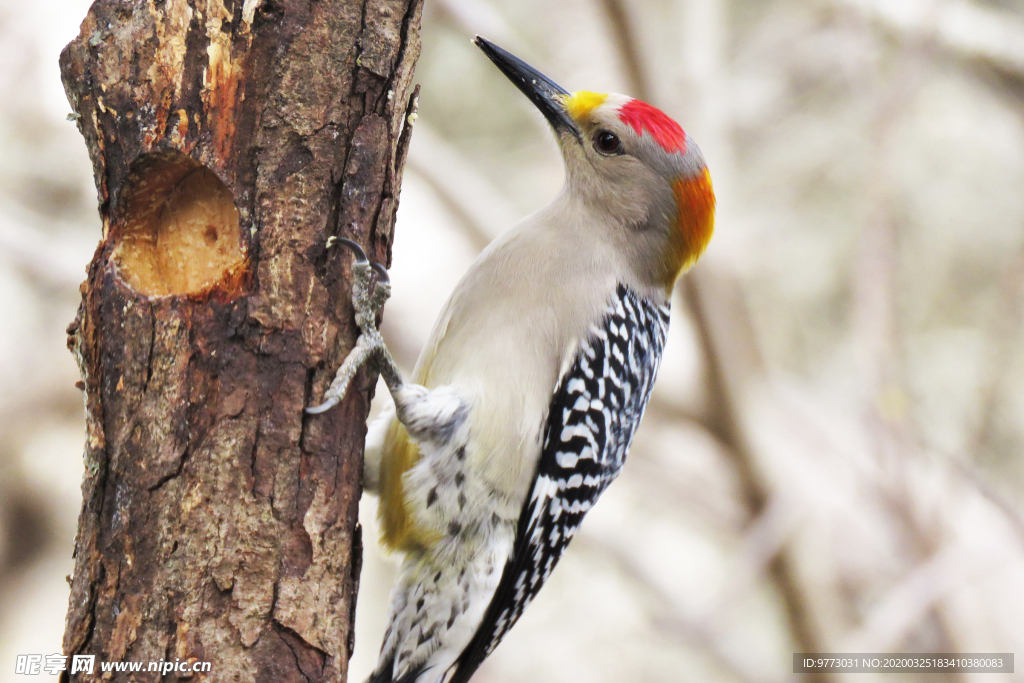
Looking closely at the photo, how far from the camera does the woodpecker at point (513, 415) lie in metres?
2.81

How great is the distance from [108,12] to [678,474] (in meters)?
5.77

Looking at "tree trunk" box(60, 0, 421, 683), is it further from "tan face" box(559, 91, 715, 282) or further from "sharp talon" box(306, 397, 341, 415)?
"tan face" box(559, 91, 715, 282)

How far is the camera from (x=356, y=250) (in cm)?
231

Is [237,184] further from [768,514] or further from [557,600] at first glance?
[557,600]

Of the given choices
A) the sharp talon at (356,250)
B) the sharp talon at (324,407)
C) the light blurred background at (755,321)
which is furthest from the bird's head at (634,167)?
the sharp talon at (324,407)

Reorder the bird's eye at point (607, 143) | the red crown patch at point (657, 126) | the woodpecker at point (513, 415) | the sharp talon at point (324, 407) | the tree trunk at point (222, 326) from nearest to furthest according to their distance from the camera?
the tree trunk at point (222, 326)
the sharp talon at point (324, 407)
the woodpecker at point (513, 415)
the red crown patch at point (657, 126)
the bird's eye at point (607, 143)

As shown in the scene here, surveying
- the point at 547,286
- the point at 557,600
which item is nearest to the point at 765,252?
the point at 557,600

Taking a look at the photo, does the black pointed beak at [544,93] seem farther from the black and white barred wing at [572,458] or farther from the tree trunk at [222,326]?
the tree trunk at [222,326]

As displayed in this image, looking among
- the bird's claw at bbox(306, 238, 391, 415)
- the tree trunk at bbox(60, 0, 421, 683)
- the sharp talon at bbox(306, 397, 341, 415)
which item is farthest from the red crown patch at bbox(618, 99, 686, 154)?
the sharp talon at bbox(306, 397, 341, 415)

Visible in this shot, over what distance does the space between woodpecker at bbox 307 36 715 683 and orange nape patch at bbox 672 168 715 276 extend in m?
0.01

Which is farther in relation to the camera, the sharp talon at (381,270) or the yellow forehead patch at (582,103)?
the yellow forehead patch at (582,103)

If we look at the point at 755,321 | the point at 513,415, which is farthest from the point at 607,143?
the point at 755,321

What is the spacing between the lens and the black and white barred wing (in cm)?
293

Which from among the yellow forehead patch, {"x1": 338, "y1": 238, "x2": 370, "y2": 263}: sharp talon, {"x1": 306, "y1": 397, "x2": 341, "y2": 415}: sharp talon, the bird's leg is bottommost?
{"x1": 306, "y1": 397, "x2": 341, "y2": 415}: sharp talon
